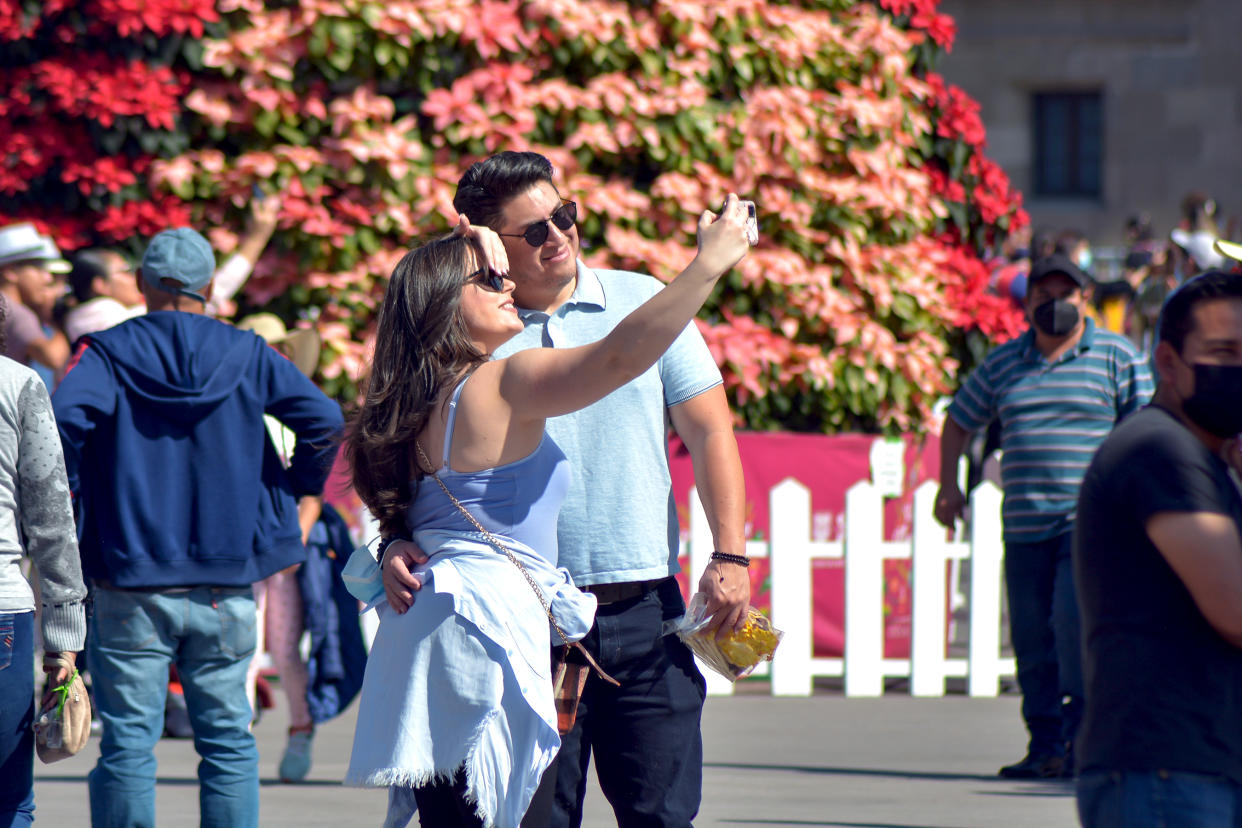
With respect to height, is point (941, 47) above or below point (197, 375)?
above

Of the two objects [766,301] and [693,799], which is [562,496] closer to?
[693,799]

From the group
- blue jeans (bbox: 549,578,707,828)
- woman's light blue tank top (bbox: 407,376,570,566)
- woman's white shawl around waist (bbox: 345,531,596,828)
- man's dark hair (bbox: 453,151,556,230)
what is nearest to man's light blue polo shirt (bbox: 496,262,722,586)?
blue jeans (bbox: 549,578,707,828)

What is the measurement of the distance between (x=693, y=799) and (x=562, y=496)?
2.58 ft

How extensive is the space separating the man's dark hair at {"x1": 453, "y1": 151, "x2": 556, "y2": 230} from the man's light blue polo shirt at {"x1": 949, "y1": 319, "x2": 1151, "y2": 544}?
3.53 meters

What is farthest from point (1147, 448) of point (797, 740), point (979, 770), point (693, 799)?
point (797, 740)

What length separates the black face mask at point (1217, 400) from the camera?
10.2 feet

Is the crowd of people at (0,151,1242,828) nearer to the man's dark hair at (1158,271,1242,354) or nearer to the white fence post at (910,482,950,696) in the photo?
the man's dark hair at (1158,271,1242,354)

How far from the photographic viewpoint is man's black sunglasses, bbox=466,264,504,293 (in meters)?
3.78

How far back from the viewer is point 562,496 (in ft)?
12.4

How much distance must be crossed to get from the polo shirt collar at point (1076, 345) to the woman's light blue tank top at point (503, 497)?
4.00 meters

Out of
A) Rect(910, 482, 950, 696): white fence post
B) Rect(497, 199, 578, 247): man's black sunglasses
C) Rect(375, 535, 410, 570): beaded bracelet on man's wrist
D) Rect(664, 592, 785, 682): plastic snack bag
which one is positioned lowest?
Rect(910, 482, 950, 696): white fence post

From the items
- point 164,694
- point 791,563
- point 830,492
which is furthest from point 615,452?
point 830,492

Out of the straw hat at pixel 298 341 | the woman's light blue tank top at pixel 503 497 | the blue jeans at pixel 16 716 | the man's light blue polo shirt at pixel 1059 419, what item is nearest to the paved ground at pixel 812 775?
the man's light blue polo shirt at pixel 1059 419

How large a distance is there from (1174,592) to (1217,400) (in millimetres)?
316
